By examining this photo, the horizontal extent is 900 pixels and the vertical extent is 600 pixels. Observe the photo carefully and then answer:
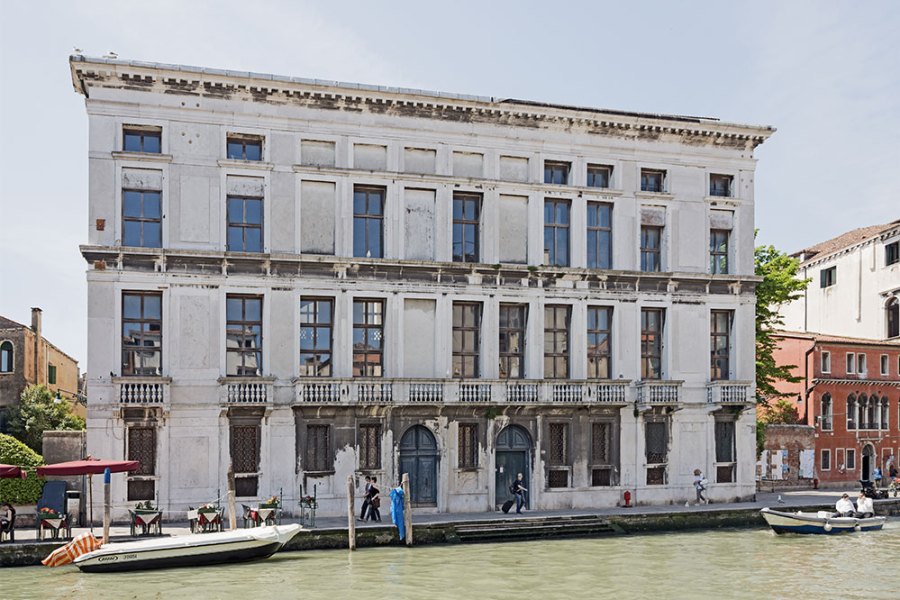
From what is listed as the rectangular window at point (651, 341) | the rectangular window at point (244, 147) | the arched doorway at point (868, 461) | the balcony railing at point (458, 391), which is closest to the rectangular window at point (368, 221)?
the rectangular window at point (244, 147)

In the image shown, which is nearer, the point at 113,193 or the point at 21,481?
the point at 21,481

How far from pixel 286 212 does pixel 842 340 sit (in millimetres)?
25916

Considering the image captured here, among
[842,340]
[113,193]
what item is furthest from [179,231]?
[842,340]

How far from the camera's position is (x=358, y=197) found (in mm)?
27516

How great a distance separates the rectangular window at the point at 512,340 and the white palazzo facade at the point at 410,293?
2.7 inches

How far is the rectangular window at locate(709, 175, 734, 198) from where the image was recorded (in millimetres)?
31266

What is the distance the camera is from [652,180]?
101 ft

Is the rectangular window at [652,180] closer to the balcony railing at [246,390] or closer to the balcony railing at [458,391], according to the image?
the balcony railing at [458,391]

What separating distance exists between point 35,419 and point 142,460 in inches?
680

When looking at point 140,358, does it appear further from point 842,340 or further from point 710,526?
point 842,340

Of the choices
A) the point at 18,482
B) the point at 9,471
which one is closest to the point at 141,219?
the point at 18,482

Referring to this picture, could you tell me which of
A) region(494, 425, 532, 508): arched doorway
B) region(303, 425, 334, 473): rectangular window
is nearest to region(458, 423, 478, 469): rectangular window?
region(494, 425, 532, 508): arched doorway

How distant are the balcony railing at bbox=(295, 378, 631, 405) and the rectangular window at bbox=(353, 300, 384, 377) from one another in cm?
83

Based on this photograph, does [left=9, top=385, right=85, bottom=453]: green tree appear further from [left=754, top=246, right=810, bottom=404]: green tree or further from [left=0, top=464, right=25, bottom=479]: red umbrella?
[left=754, top=246, right=810, bottom=404]: green tree
